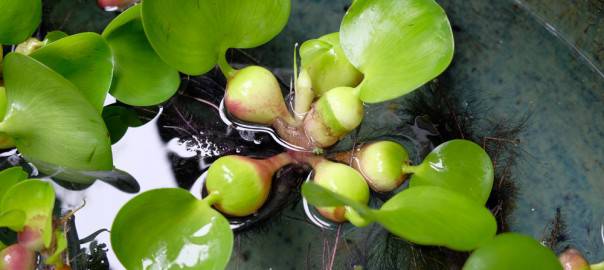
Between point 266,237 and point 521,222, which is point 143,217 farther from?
point 521,222

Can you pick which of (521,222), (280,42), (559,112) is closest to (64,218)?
(280,42)

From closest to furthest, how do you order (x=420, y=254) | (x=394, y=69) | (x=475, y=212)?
(x=475, y=212) → (x=394, y=69) → (x=420, y=254)

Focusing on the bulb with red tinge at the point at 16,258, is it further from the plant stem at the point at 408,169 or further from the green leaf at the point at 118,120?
the plant stem at the point at 408,169

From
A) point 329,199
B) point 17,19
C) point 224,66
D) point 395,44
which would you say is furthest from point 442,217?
point 17,19

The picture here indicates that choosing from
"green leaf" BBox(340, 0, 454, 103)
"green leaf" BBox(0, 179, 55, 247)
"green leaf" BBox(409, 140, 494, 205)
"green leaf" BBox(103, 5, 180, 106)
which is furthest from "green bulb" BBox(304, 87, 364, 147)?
"green leaf" BBox(0, 179, 55, 247)

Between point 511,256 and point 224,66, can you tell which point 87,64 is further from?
point 511,256

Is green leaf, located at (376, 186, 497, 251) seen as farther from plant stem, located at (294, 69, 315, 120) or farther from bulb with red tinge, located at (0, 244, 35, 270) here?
bulb with red tinge, located at (0, 244, 35, 270)

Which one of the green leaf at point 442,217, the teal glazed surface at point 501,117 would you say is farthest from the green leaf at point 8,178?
the green leaf at point 442,217

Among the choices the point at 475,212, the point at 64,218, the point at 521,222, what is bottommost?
the point at 521,222
